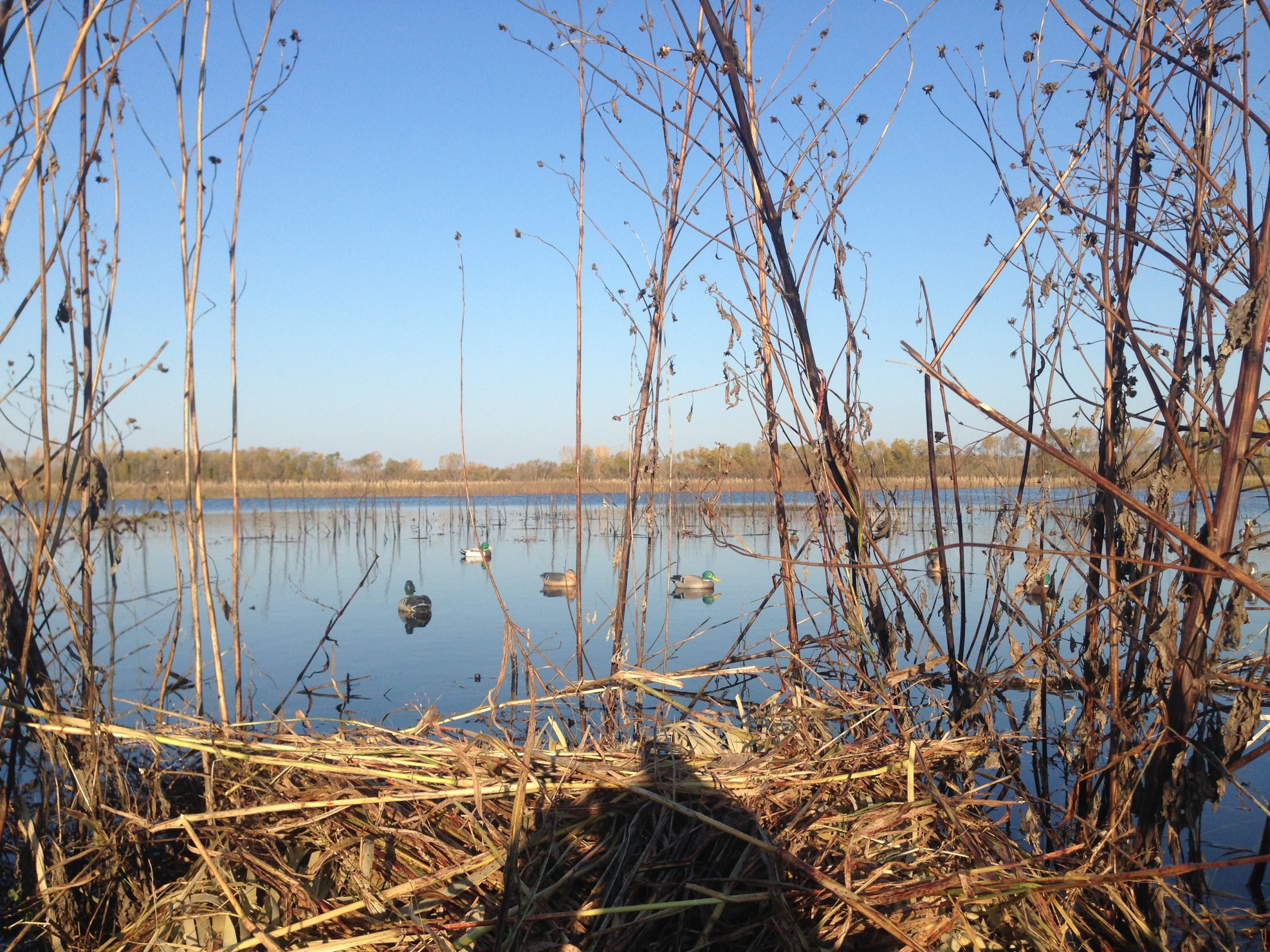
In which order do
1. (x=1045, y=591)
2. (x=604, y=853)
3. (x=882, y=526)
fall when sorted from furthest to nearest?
(x=882, y=526) → (x=1045, y=591) → (x=604, y=853)

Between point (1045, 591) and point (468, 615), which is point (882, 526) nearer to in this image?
point (1045, 591)

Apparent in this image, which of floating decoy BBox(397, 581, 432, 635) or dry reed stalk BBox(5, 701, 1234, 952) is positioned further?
floating decoy BBox(397, 581, 432, 635)

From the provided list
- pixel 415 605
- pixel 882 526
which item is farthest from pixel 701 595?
pixel 882 526

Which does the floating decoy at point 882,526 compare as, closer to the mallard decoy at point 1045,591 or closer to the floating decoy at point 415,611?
the mallard decoy at point 1045,591

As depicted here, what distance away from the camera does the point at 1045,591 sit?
2066 millimetres

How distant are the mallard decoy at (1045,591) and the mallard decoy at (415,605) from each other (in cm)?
739

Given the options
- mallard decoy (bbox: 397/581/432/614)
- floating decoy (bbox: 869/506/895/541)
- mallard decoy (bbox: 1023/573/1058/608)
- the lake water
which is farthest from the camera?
mallard decoy (bbox: 397/581/432/614)

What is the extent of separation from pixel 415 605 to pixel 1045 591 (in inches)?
297

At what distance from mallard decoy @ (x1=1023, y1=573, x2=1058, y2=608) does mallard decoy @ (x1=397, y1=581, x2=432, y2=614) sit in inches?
291

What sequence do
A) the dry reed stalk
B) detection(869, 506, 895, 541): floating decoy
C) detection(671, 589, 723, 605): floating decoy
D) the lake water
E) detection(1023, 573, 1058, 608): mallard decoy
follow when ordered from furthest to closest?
detection(671, 589, 723, 605): floating decoy < the lake water < detection(869, 506, 895, 541): floating decoy < detection(1023, 573, 1058, 608): mallard decoy < the dry reed stalk

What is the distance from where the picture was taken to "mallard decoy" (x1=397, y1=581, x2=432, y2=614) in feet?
28.5

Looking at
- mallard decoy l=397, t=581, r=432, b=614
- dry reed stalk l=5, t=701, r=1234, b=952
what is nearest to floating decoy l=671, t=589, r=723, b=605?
mallard decoy l=397, t=581, r=432, b=614

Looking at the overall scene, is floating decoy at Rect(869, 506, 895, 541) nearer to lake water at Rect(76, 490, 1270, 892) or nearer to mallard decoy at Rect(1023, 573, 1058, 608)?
lake water at Rect(76, 490, 1270, 892)

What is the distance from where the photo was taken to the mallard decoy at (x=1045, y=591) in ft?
6.57
